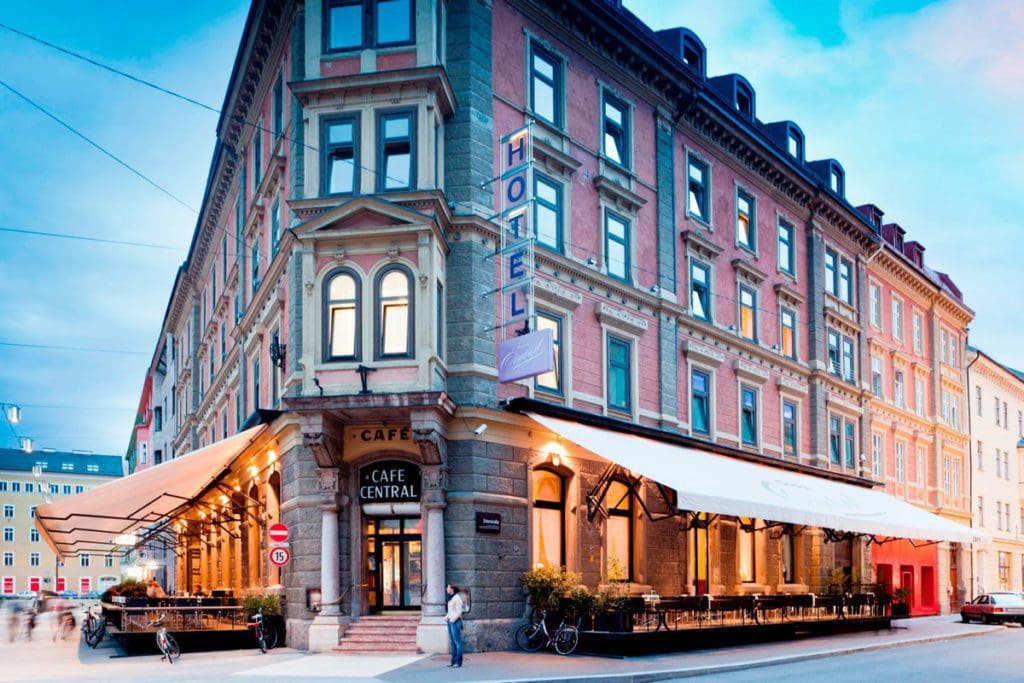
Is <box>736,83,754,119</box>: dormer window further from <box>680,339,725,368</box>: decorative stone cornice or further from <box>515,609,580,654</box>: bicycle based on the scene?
<box>515,609,580,654</box>: bicycle

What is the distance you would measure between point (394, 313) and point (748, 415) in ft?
53.2

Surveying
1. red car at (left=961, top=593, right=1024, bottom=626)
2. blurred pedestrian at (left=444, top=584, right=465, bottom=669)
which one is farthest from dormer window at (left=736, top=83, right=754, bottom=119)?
blurred pedestrian at (left=444, top=584, right=465, bottom=669)

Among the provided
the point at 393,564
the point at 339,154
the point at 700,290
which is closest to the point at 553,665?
the point at 393,564

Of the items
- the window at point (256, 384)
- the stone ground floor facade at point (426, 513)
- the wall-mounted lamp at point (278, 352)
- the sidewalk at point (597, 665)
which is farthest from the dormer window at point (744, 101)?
the wall-mounted lamp at point (278, 352)

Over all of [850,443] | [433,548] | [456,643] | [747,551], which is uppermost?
[850,443]

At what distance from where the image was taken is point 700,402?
3186 centimetres

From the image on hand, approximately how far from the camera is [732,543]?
32562 mm

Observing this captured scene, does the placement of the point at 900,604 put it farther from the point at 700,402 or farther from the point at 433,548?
the point at 433,548

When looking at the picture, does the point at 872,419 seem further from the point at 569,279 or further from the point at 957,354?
the point at 569,279

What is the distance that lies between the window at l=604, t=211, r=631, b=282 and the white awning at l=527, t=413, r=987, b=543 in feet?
14.4

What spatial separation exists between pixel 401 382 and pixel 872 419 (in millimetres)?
27702

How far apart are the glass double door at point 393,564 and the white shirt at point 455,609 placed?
3.15 meters

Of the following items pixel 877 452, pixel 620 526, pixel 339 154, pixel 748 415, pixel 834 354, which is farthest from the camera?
pixel 877 452

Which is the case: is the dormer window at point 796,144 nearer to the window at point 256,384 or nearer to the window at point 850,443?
the window at point 850,443
